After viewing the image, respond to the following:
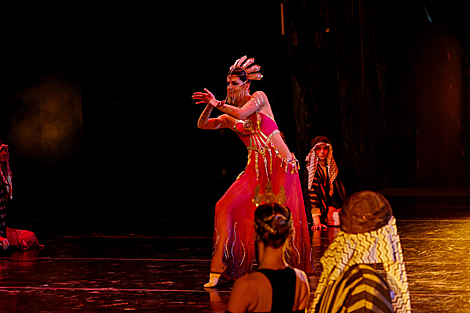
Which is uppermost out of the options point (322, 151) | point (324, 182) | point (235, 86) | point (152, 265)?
point (235, 86)

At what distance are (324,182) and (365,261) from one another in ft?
21.6

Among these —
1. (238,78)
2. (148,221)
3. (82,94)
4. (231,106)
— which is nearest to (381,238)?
(231,106)

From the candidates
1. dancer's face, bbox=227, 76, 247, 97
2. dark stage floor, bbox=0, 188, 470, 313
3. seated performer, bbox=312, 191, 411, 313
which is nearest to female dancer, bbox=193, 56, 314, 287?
Answer: dancer's face, bbox=227, 76, 247, 97

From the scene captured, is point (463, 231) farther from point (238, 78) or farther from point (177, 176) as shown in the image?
point (177, 176)

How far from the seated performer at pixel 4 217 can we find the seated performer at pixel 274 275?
5.18 metres

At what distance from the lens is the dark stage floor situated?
4.62 meters

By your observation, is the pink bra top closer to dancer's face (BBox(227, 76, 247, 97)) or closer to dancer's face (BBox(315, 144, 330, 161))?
dancer's face (BBox(227, 76, 247, 97))

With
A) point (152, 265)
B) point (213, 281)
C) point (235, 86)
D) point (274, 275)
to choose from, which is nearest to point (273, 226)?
point (274, 275)

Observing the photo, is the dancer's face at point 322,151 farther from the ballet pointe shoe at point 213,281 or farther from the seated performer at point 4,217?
the ballet pointe shoe at point 213,281

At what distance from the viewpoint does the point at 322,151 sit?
29.1 ft

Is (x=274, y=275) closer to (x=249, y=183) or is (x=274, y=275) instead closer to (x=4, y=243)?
(x=249, y=183)

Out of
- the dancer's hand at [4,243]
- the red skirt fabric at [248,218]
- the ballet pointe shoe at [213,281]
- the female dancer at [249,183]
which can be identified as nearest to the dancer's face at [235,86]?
the female dancer at [249,183]

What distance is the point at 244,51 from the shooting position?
1360 centimetres

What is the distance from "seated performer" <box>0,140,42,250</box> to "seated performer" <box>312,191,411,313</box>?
5.28 meters
